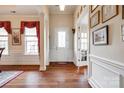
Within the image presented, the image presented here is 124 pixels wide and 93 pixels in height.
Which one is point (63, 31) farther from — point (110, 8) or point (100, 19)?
point (110, 8)

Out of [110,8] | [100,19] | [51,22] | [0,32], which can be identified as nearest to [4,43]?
[0,32]

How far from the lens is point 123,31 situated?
2.44 meters

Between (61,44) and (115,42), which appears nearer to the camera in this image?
(115,42)

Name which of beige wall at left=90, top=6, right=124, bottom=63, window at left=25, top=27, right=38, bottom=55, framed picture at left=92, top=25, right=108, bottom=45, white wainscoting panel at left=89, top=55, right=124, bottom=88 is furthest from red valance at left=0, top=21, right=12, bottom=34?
beige wall at left=90, top=6, right=124, bottom=63

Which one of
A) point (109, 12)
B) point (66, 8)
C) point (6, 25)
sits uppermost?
point (66, 8)

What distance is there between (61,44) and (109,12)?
768 centimetres

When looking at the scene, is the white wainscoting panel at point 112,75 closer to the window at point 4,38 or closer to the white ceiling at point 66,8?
the white ceiling at point 66,8

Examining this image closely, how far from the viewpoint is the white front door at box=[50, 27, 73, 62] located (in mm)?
10734

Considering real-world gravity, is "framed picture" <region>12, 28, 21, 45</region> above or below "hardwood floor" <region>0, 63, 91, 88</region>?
above

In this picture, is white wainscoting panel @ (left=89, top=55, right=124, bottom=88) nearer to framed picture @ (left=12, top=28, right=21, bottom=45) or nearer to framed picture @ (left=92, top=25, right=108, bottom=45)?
framed picture @ (left=92, top=25, right=108, bottom=45)

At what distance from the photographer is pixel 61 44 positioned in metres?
10.8

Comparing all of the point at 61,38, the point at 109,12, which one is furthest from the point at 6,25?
the point at 109,12

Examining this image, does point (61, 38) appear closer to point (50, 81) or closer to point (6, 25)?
point (6, 25)

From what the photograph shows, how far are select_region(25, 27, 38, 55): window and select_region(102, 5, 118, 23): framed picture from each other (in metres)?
6.67
